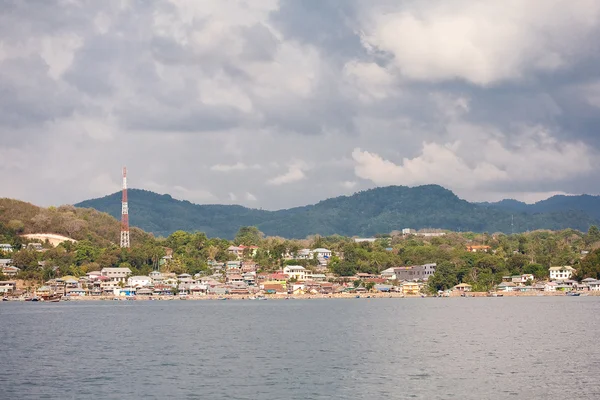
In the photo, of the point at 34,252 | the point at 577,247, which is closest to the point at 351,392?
the point at 34,252

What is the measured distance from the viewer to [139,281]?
134 meters

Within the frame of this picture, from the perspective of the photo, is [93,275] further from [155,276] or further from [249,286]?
[249,286]

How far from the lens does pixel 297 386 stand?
112 feet

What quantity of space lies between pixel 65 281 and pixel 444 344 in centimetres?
9423

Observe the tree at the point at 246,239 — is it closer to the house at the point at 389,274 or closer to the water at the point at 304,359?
the house at the point at 389,274

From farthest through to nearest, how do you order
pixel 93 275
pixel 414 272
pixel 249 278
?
pixel 414 272 < pixel 249 278 < pixel 93 275

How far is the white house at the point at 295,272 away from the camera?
14162 cm

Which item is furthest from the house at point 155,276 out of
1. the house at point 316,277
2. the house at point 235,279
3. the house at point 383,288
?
the house at point 383,288

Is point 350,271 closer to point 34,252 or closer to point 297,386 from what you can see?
point 34,252

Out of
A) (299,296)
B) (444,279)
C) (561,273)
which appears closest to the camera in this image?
(444,279)

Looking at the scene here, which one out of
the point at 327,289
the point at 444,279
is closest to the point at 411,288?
the point at 444,279

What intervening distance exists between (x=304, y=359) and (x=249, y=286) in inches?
3703

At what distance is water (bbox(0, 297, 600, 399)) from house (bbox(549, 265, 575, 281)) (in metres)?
67.3

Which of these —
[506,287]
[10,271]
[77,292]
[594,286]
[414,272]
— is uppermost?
[10,271]
